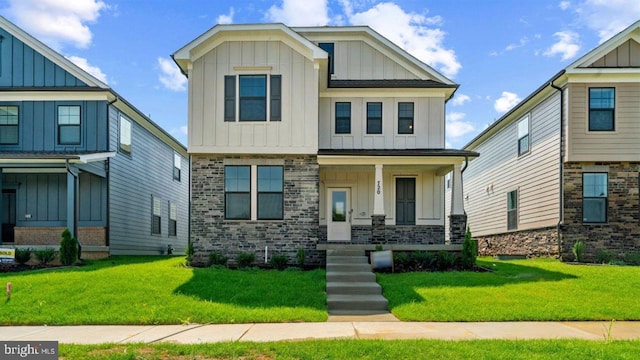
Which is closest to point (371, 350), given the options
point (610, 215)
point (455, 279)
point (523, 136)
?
point (455, 279)

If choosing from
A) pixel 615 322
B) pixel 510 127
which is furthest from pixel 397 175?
pixel 615 322

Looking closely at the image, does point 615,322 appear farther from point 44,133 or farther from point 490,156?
point 44,133

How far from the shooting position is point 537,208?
57.0 ft

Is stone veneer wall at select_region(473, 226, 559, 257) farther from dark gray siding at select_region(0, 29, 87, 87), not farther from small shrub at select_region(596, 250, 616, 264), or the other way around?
dark gray siding at select_region(0, 29, 87, 87)

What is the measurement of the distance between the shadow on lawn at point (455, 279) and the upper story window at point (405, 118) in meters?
5.46

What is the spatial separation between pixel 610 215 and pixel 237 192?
11812mm

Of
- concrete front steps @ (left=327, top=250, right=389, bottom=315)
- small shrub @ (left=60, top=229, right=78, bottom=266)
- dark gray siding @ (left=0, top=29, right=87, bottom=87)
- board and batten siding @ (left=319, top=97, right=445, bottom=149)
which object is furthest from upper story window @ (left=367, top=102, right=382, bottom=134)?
dark gray siding @ (left=0, top=29, right=87, bottom=87)

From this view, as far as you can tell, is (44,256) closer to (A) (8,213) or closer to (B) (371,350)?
(A) (8,213)

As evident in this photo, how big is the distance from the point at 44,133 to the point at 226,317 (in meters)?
12.5

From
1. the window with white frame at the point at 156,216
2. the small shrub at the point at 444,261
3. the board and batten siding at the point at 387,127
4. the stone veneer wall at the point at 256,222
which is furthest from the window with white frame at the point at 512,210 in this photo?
the window with white frame at the point at 156,216

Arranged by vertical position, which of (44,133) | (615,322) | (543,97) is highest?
(543,97)

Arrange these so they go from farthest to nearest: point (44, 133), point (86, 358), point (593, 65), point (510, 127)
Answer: point (510, 127) → point (44, 133) → point (593, 65) → point (86, 358)

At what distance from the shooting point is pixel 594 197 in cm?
1560

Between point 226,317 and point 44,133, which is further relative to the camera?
point 44,133
